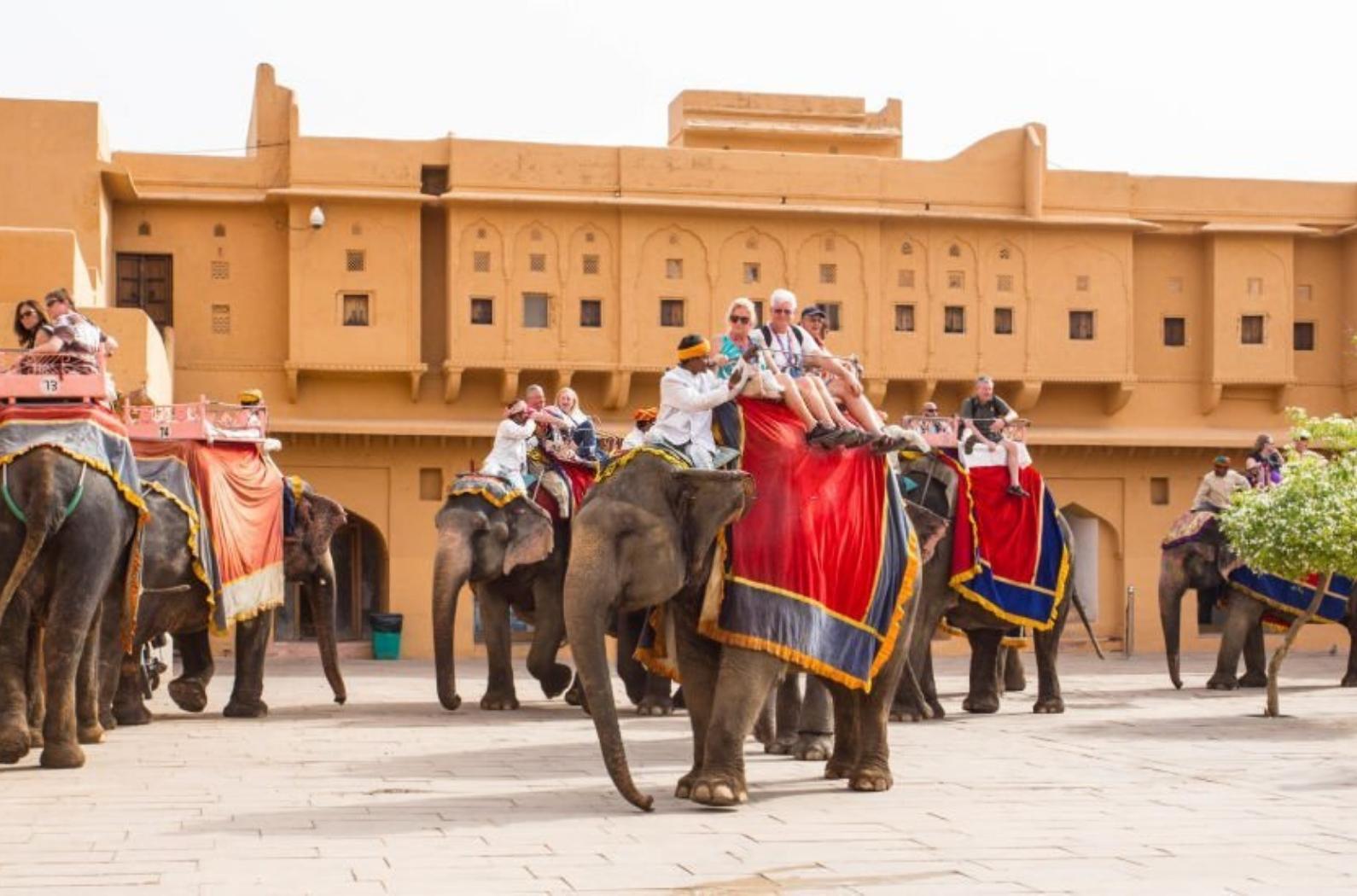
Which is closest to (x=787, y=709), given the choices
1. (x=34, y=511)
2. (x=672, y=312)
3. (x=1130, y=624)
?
(x=34, y=511)

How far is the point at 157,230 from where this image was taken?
32.7 m

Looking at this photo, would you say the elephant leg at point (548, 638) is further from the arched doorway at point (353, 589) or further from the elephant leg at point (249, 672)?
the arched doorway at point (353, 589)

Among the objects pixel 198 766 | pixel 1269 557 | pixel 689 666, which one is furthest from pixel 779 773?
pixel 1269 557

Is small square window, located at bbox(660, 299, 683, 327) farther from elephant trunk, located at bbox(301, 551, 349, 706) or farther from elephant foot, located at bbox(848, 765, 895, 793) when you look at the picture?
elephant foot, located at bbox(848, 765, 895, 793)

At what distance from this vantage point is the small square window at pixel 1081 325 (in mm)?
35312

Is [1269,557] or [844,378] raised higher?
[844,378]

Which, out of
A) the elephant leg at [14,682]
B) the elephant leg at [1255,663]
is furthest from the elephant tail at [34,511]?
the elephant leg at [1255,663]

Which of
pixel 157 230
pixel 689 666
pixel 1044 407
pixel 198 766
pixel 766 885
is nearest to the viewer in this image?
pixel 766 885

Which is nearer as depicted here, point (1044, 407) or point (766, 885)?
point (766, 885)

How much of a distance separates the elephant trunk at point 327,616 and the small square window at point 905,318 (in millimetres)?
18744

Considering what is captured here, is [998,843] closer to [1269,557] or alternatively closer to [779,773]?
[779,773]

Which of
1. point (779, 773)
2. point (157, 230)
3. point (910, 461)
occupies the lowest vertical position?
point (779, 773)

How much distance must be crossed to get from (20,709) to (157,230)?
2296 cm

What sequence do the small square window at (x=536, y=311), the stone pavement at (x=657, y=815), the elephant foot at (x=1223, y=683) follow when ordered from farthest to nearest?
1. the small square window at (x=536, y=311)
2. the elephant foot at (x=1223, y=683)
3. the stone pavement at (x=657, y=815)
